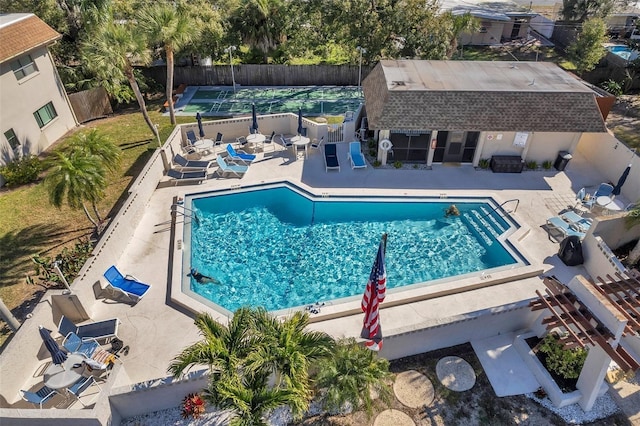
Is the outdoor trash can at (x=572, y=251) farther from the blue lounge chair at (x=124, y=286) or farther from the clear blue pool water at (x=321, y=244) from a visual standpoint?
the blue lounge chair at (x=124, y=286)

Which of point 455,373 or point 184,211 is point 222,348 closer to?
point 455,373

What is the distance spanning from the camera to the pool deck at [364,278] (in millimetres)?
13016

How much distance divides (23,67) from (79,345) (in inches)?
705

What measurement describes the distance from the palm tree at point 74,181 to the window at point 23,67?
1004 centimetres

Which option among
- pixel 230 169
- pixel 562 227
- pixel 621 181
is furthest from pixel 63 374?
pixel 621 181

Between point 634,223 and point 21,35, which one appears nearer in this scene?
point 634,223

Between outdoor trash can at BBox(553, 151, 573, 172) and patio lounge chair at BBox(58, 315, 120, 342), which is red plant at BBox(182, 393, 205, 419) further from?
outdoor trash can at BBox(553, 151, 573, 172)

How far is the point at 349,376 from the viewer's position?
9.80 meters

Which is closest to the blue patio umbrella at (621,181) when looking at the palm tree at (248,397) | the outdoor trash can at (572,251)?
the outdoor trash can at (572,251)

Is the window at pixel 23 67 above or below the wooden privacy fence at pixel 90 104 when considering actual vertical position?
above

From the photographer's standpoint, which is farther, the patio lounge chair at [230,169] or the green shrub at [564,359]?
the patio lounge chair at [230,169]

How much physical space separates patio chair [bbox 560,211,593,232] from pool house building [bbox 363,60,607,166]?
4907mm

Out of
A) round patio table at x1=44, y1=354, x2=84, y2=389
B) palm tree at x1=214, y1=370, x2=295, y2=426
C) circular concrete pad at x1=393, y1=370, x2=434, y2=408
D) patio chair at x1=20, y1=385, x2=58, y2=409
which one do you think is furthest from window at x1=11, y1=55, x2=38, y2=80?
circular concrete pad at x1=393, y1=370, x2=434, y2=408

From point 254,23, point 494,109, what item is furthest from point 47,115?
point 494,109
